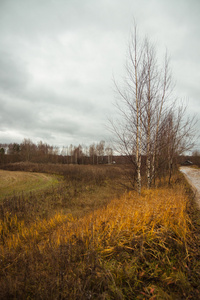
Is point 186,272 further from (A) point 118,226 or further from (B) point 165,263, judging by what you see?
(A) point 118,226

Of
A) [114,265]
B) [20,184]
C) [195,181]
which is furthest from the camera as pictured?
[20,184]

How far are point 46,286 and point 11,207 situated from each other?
6.83m

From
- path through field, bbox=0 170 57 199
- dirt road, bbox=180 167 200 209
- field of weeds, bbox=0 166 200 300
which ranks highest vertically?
field of weeds, bbox=0 166 200 300

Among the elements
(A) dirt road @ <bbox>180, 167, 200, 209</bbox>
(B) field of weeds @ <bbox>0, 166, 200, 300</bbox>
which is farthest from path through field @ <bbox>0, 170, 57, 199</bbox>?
(A) dirt road @ <bbox>180, 167, 200, 209</bbox>

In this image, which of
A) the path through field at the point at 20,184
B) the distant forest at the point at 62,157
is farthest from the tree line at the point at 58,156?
the path through field at the point at 20,184

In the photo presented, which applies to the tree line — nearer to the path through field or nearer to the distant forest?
the distant forest

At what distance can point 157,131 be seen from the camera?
7.01 m

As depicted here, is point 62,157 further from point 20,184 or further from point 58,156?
point 20,184

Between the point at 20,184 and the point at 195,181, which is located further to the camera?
the point at 20,184

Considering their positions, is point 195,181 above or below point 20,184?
above

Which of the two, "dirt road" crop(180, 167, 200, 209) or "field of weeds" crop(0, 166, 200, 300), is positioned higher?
"field of weeds" crop(0, 166, 200, 300)

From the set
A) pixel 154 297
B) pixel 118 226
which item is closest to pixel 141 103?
pixel 118 226

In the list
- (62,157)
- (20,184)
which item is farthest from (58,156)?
(20,184)

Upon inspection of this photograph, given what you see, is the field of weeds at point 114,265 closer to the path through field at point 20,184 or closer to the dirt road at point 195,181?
the dirt road at point 195,181
